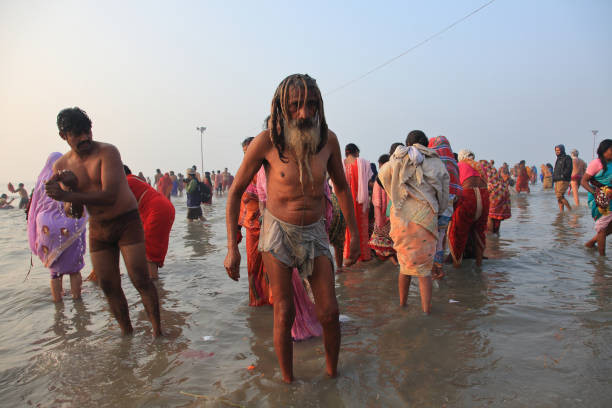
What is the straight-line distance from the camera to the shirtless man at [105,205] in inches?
130

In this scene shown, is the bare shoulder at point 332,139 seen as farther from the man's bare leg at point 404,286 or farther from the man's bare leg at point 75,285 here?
the man's bare leg at point 75,285

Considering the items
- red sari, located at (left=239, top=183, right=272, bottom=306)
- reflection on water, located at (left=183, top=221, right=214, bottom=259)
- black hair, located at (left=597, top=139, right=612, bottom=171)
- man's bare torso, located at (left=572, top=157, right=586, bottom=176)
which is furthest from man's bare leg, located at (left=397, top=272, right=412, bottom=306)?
man's bare torso, located at (left=572, top=157, right=586, bottom=176)

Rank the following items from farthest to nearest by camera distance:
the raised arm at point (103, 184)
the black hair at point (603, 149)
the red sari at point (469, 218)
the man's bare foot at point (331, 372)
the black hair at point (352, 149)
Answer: the black hair at point (352, 149), the black hair at point (603, 149), the red sari at point (469, 218), the raised arm at point (103, 184), the man's bare foot at point (331, 372)

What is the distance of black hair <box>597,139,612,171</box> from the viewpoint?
19.3 feet

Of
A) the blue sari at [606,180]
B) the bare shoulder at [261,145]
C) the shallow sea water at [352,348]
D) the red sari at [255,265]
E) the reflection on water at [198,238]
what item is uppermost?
the bare shoulder at [261,145]

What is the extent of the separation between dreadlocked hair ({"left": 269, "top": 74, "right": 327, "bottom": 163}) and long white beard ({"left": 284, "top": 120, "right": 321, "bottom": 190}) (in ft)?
0.13

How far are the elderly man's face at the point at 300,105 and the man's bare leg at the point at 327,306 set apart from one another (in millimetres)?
910

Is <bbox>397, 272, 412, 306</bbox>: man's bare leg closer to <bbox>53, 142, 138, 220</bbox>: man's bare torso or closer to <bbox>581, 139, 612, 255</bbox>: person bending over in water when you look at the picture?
<bbox>53, 142, 138, 220</bbox>: man's bare torso

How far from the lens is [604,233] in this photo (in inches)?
242

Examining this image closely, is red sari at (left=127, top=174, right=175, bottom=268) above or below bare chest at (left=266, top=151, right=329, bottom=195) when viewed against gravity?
below

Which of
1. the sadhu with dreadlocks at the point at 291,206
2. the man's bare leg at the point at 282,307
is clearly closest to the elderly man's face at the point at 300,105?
the sadhu with dreadlocks at the point at 291,206

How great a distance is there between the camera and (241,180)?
8.57ft

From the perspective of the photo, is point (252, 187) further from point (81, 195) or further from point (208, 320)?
point (81, 195)

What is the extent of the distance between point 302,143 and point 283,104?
267 millimetres
